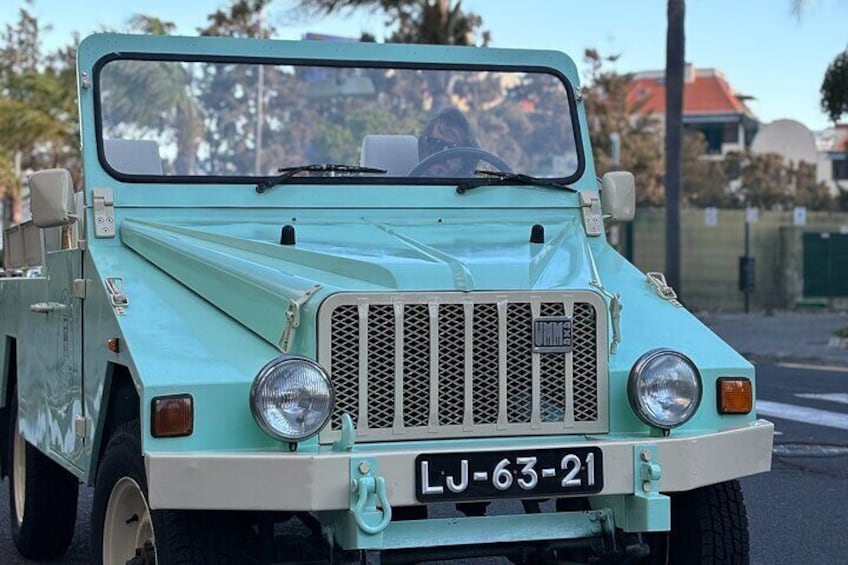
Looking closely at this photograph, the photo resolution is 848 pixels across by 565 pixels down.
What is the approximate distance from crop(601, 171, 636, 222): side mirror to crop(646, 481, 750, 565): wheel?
1620 mm

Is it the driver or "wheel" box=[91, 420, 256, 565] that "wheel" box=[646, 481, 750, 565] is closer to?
"wheel" box=[91, 420, 256, 565]

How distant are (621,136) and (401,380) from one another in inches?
1800

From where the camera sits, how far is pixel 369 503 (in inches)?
147

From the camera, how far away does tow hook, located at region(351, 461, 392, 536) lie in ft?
12.2

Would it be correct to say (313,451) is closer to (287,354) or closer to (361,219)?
(287,354)

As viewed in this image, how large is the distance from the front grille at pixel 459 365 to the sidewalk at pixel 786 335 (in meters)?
13.6

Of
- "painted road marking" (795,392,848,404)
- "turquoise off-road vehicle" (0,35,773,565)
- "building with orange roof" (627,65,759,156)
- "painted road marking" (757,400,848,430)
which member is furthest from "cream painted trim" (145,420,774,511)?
"building with orange roof" (627,65,759,156)

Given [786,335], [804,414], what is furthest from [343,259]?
[786,335]

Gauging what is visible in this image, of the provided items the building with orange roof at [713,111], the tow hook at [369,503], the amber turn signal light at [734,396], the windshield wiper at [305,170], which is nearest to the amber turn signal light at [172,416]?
the tow hook at [369,503]

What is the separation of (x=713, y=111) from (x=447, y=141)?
220 ft

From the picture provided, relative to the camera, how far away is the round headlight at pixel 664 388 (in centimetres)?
414

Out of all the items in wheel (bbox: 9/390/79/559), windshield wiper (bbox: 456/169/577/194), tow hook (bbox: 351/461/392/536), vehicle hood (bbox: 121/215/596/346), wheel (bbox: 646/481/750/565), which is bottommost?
wheel (bbox: 9/390/79/559)

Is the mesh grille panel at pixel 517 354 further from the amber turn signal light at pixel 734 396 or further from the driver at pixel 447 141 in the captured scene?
the driver at pixel 447 141

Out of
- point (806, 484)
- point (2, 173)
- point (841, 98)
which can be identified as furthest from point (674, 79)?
point (2, 173)
